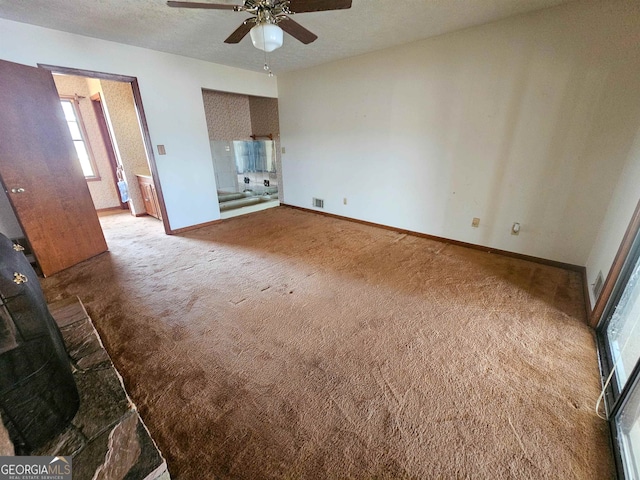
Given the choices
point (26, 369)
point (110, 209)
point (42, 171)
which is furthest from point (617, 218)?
point (110, 209)

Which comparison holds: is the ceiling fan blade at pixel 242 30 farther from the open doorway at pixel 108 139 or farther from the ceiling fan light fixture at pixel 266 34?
the open doorway at pixel 108 139

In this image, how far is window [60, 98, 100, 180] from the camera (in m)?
4.61

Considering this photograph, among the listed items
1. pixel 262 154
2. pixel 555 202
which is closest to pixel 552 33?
pixel 555 202

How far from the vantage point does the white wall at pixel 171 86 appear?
263 cm

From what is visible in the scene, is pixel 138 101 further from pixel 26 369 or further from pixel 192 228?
pixel 26 369

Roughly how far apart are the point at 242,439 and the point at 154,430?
1.43 feet

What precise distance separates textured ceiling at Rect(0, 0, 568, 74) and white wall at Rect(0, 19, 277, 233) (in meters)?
0.14

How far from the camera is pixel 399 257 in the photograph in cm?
314

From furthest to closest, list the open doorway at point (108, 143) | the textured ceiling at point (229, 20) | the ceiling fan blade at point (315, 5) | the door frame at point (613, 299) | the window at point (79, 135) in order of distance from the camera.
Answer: the window at point (79, 135) → the open doorway at point (108, 143) → the textured ceiling at point (229, 20) → the ceiling fan blade at point (315, 5) → the door frame at point (613, 299)

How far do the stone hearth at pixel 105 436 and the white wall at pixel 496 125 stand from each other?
140 inches

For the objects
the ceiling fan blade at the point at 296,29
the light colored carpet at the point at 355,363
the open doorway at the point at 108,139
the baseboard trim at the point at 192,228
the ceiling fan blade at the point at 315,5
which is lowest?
the light colored carpet at the point at 355,363

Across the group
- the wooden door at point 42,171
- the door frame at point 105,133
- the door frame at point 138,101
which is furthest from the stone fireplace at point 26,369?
the door frame at point 105,133

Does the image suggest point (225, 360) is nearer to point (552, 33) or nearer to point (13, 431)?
point (13, 431)

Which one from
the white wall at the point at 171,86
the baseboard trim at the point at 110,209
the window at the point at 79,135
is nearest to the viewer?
the white wall at the point at 171,86
